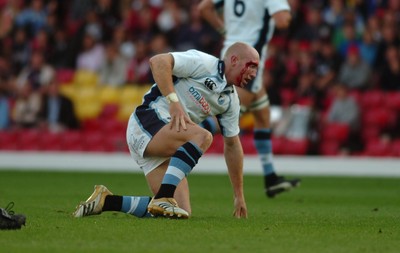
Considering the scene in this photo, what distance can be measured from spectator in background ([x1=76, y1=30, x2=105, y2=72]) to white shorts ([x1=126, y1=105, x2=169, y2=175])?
13.4 meters

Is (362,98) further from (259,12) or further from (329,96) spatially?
(259,12)

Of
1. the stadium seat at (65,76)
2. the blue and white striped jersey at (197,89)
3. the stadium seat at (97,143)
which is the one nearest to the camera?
the blue and white striped jersey at (197,89)

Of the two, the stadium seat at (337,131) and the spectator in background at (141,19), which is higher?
the spectator in background at (141,19)

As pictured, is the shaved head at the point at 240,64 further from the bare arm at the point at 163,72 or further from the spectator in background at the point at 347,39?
the spectator in background at the point at 347,39

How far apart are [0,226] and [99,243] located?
1.00m

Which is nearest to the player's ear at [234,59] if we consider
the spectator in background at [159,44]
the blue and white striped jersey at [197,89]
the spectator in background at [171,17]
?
the blue and white striped jersey at [197,89]

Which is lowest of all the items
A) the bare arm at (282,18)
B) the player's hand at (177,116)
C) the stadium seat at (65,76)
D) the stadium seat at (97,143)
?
the stadium seat at (97,143)

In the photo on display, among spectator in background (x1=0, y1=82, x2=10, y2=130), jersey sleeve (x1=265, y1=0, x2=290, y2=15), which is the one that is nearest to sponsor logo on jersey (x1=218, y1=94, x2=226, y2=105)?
jersey sleeve (x1=265, y1=0, x2=290, y2=15)

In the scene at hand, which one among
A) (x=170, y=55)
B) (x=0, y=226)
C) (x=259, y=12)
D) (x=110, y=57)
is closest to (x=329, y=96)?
(x=110, y=57)

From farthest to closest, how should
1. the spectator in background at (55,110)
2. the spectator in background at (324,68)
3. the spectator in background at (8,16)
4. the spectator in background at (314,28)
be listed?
1. the spectator in background at (8,16)
2. the spectator in background at (55,110)
3. the spectator in background at (314,28)
4. the spectator in background at (324,68)

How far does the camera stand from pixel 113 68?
853 inches

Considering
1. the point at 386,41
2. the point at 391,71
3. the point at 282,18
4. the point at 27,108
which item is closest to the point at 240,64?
the point at 282,18

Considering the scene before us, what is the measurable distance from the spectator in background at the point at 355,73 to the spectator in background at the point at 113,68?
4.99 meters

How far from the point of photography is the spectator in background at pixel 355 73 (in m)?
18.5
